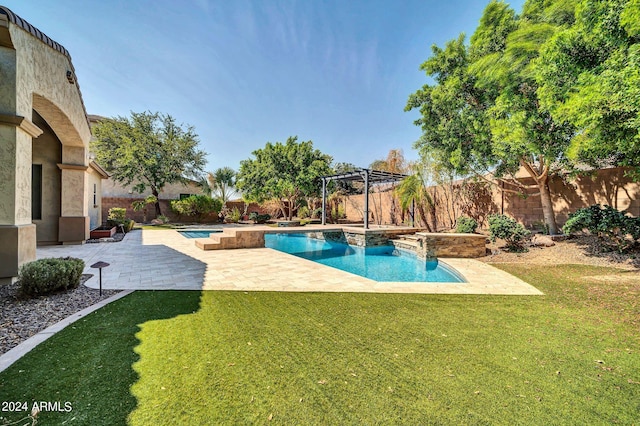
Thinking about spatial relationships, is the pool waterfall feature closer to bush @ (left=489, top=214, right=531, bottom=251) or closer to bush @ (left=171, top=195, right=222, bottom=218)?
bush @ (left=489, top=214, right=531, bottom=251)

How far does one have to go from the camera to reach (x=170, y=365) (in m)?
2.58

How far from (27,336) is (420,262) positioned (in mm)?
9433

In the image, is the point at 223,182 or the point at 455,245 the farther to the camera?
the point at 223,182

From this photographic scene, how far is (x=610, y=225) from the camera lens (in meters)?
6.99

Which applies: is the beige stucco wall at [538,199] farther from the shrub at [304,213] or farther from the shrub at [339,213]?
the shrub at [304,213]

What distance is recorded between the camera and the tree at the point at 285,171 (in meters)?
19.3

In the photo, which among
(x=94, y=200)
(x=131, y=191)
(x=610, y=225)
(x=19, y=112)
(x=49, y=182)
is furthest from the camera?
(x=131, y=191)

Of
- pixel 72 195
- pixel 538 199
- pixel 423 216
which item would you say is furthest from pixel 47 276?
pixel 423 216

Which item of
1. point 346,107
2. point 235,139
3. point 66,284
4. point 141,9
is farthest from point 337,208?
point 66,284

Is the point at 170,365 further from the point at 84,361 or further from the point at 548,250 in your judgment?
the point at 548,250

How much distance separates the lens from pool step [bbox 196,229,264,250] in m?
10.0

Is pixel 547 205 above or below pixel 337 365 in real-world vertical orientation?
above

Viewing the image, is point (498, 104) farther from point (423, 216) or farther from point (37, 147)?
point (37, 147)

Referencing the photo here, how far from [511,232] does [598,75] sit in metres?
5.08
